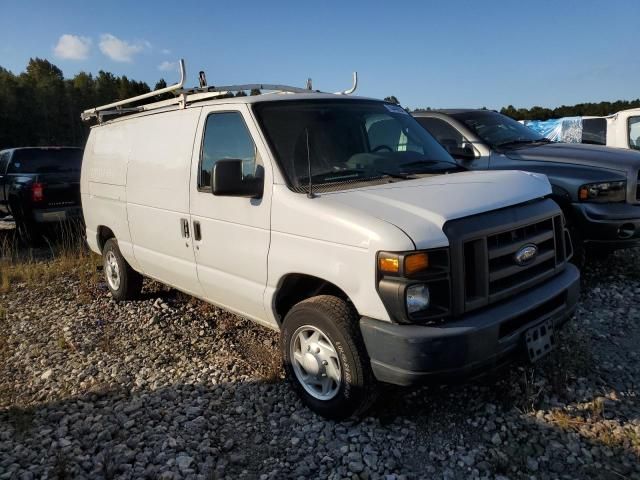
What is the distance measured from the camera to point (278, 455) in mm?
3037

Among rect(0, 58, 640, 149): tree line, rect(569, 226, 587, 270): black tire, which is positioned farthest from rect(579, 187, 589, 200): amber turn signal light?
rect(0, 58, 640, 149): tree line

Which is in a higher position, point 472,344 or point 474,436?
point 472,344

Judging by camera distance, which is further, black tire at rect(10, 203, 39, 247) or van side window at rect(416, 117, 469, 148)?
black tire at rect(10, 203, 39, 247)

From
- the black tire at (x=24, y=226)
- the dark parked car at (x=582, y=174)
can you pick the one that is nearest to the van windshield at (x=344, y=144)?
the dark parked car at (x=582, y=174)

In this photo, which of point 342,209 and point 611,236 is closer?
point 342,209

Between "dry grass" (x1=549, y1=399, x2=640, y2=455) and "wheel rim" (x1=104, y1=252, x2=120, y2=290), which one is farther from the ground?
"wheel rim" (x1=104, y1=252, x2=120, y2=290)

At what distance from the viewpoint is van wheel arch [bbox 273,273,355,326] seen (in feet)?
11.0

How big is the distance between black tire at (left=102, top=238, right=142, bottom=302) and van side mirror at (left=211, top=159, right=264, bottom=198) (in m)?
2.75

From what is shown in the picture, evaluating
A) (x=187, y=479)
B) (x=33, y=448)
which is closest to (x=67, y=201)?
(x=33, y=448)

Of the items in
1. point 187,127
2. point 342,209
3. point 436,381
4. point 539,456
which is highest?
point 187,127

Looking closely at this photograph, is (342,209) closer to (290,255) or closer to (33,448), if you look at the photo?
(290,255)

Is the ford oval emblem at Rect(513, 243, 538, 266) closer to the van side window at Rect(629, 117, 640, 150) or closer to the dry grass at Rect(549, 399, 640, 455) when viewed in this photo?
the dry grass at Rect(549, 399, 640, 455)

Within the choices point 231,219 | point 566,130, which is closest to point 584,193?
point 231,219

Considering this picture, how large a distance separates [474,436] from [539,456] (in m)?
0.37
